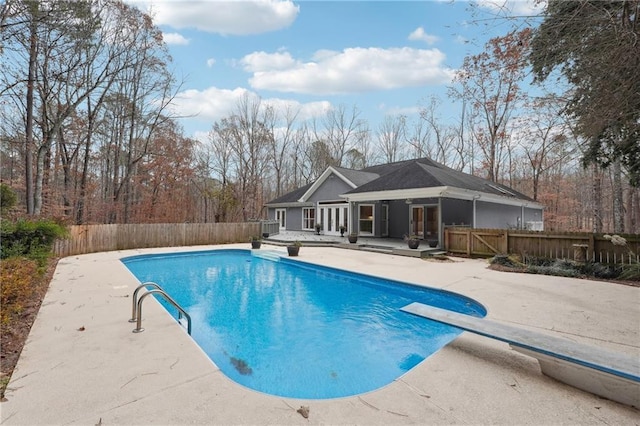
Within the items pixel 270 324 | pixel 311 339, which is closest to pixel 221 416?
pixel 311 339

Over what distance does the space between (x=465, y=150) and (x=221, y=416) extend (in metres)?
28.7

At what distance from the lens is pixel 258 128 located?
26406 mm

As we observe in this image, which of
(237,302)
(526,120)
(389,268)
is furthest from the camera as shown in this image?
(526,120)

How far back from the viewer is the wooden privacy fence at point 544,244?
841 cm

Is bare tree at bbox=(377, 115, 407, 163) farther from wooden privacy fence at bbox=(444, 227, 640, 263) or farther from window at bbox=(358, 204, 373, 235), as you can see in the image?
wooden privacy fence at bbox=(444, 227, 640, 263)

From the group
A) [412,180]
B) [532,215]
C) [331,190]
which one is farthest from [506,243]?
[532,215]

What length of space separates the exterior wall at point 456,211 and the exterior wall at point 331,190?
5.87 metres

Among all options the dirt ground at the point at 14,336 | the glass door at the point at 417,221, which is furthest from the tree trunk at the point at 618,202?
the dirt ground at the point at 14,336

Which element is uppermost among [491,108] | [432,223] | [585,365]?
[491,108]

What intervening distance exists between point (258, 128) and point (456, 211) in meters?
18.8

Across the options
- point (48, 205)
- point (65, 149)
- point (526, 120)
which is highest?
point (526, 120)

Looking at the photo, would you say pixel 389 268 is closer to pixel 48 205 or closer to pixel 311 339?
pixel 311 339

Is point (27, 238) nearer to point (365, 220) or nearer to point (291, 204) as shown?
point (365, 220)

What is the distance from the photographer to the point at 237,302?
6930 millimetres
